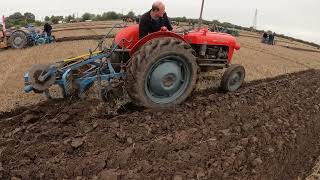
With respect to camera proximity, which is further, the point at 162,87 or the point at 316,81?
the point at 316,81

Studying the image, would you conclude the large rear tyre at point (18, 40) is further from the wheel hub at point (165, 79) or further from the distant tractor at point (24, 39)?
the wheel hub at point (165, 79)

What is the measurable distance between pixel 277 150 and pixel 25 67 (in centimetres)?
810

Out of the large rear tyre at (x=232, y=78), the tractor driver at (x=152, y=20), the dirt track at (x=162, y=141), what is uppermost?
the tractor driver at (x=152, y=20)

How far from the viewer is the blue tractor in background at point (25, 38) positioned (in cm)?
1739

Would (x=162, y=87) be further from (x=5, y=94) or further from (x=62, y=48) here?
(x=62, y=48)

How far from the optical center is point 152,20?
6848 millimetres

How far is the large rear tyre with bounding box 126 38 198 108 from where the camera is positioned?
6172mm

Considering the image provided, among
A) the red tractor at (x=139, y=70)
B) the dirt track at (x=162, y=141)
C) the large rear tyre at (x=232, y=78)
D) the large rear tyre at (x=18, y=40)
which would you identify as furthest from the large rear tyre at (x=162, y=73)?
the large rear tyre at (x=18, y=40)

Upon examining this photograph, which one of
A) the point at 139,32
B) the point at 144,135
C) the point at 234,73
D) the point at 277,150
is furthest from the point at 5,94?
the point at 277,150

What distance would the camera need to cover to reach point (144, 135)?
18.8ft

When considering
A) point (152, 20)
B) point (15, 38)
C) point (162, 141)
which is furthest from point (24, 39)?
point (162, 141)

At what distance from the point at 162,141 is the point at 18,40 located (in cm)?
1363

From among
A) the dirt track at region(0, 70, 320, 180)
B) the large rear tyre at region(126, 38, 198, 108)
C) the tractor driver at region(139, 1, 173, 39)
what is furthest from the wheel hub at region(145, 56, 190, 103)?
the tractor driver at region(139, 1, 173, 39)

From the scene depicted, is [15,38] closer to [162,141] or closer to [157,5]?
[157,5]
